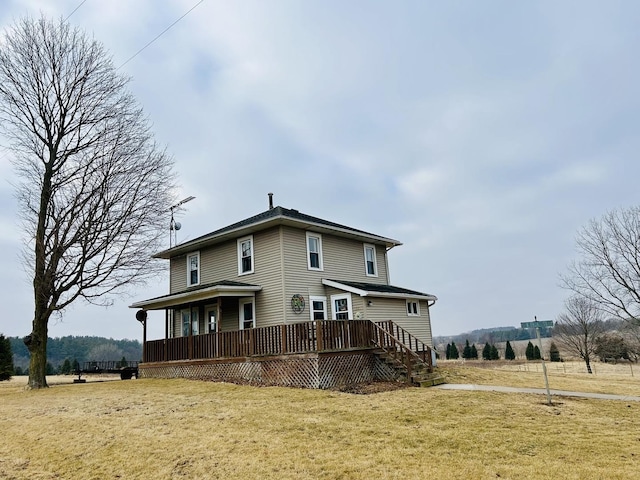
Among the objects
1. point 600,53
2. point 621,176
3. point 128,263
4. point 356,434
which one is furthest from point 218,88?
point 621,176

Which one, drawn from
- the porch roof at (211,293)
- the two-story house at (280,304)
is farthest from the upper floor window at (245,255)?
the porch roof at (211,293)

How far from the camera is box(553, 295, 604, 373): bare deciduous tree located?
110 ft

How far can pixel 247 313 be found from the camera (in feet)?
61.2

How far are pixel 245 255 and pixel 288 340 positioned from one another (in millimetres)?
5670

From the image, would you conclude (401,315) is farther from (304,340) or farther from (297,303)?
(304,340)

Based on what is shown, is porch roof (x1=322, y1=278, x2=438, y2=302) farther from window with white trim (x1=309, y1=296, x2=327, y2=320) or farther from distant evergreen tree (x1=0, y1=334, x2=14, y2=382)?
distant evergreen tree (x1=0, y1=334, x2=14, y2=382)

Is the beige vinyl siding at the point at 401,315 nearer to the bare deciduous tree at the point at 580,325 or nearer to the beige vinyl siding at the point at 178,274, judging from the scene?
the beige vinyl siding at the point at 178,274

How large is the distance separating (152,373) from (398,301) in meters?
11.3

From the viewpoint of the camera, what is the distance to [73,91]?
1959cm

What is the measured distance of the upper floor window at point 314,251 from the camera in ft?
61.0

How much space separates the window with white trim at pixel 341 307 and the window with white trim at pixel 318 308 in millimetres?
350

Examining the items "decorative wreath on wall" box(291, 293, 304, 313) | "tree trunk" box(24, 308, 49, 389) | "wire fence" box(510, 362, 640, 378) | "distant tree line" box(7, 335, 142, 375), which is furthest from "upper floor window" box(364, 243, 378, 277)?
"distant tree line" box(7, 335, 142, 375)

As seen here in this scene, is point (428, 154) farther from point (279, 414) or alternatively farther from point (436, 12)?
point (279, 414)

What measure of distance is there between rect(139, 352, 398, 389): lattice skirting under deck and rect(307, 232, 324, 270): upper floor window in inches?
189
